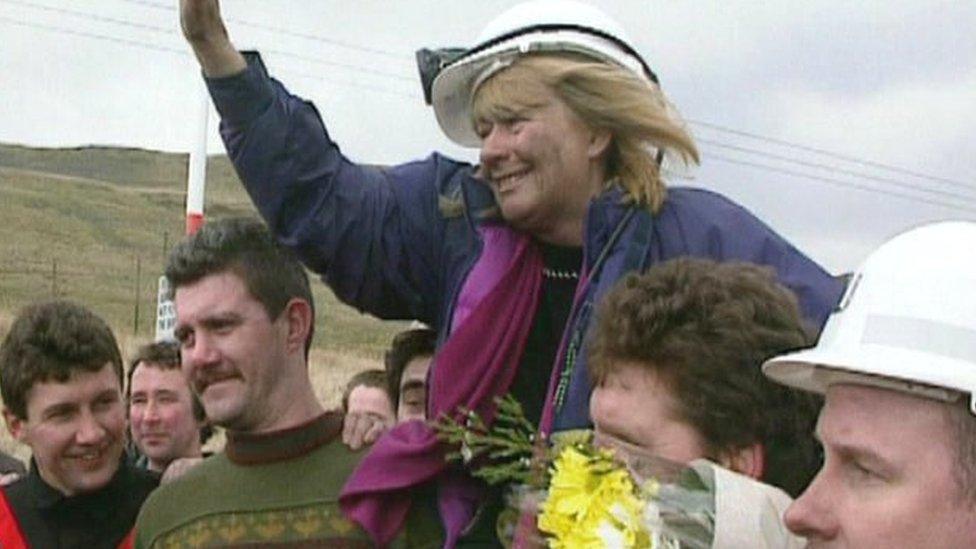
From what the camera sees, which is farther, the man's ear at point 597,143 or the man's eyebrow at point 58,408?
the man's eyebrow at point 58,408

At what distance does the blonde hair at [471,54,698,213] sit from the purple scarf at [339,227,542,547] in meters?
0.28

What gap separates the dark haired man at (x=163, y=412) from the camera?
624cm

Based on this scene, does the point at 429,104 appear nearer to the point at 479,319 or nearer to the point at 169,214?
the point at 479,319

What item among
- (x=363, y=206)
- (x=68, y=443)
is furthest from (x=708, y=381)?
(x=68, y=443)

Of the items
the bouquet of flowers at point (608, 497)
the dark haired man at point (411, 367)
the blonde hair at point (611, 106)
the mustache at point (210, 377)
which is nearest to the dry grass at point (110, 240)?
the dark haired man at point (411, 367)

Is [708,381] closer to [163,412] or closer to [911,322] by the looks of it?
[911,322]

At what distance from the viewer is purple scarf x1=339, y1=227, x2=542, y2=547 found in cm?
375

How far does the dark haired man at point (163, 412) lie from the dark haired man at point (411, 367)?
44.9 inches

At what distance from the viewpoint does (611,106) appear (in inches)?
149

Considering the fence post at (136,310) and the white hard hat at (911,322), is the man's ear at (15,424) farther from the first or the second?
the fence post at (136,310)

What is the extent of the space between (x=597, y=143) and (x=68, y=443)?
6.43 feet

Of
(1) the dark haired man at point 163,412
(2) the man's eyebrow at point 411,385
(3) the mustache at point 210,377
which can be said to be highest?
(3) the mustache at point 210,377

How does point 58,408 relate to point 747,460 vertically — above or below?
below

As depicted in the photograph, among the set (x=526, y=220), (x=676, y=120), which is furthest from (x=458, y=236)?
(x=676, y=120)
